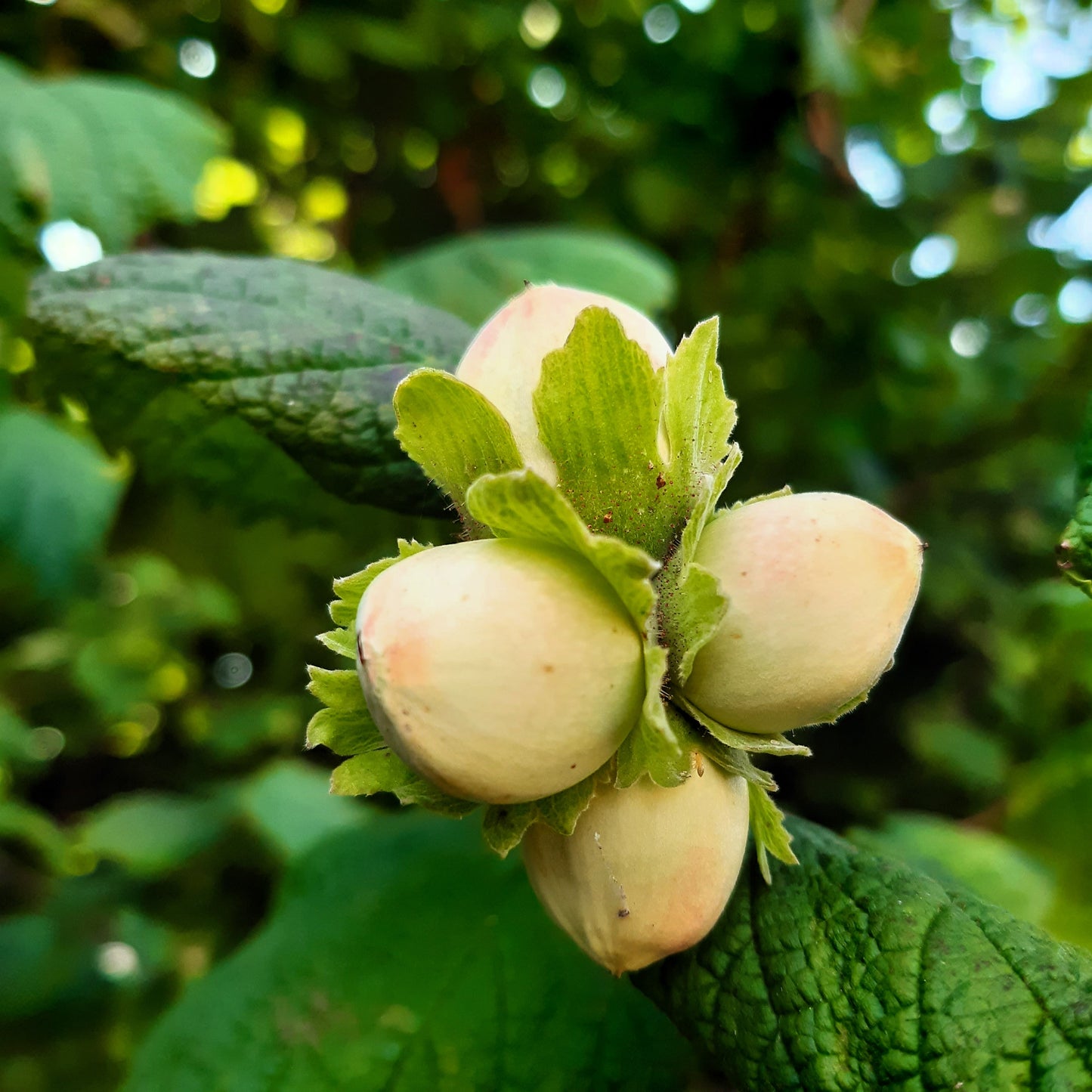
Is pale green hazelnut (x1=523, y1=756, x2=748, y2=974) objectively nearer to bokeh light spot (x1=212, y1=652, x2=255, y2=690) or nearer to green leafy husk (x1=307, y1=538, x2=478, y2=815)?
green leafy husk (x1=307, y1=538, x2=478, y2=815)

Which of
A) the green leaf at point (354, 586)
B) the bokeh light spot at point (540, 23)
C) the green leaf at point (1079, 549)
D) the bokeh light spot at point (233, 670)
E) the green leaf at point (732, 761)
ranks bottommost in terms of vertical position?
the bokeh light spot at point (233, 670)

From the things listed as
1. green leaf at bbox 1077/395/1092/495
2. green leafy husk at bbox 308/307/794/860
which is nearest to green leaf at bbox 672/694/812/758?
green leafy husk at bbox 308/307/794/860

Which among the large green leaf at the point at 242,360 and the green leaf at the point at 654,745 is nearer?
the green leaf at the point at 654,745

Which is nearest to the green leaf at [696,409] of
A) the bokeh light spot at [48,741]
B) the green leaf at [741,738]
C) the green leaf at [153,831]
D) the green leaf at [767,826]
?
the green leaf at [741,738]

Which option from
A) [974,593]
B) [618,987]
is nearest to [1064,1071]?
[618,987]

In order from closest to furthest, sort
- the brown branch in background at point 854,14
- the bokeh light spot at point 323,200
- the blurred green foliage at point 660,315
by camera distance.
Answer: the blurred green foliage at point 660,315, the brown branch in background at point 854,14, the bokeh light spot at point 323,200

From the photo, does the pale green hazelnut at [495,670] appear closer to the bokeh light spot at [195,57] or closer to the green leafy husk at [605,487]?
the green leafy husk at [605,487]

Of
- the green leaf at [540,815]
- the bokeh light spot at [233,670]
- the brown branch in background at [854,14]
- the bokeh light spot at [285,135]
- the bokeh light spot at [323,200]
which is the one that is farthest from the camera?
the bokeh light spot at [233,670]
